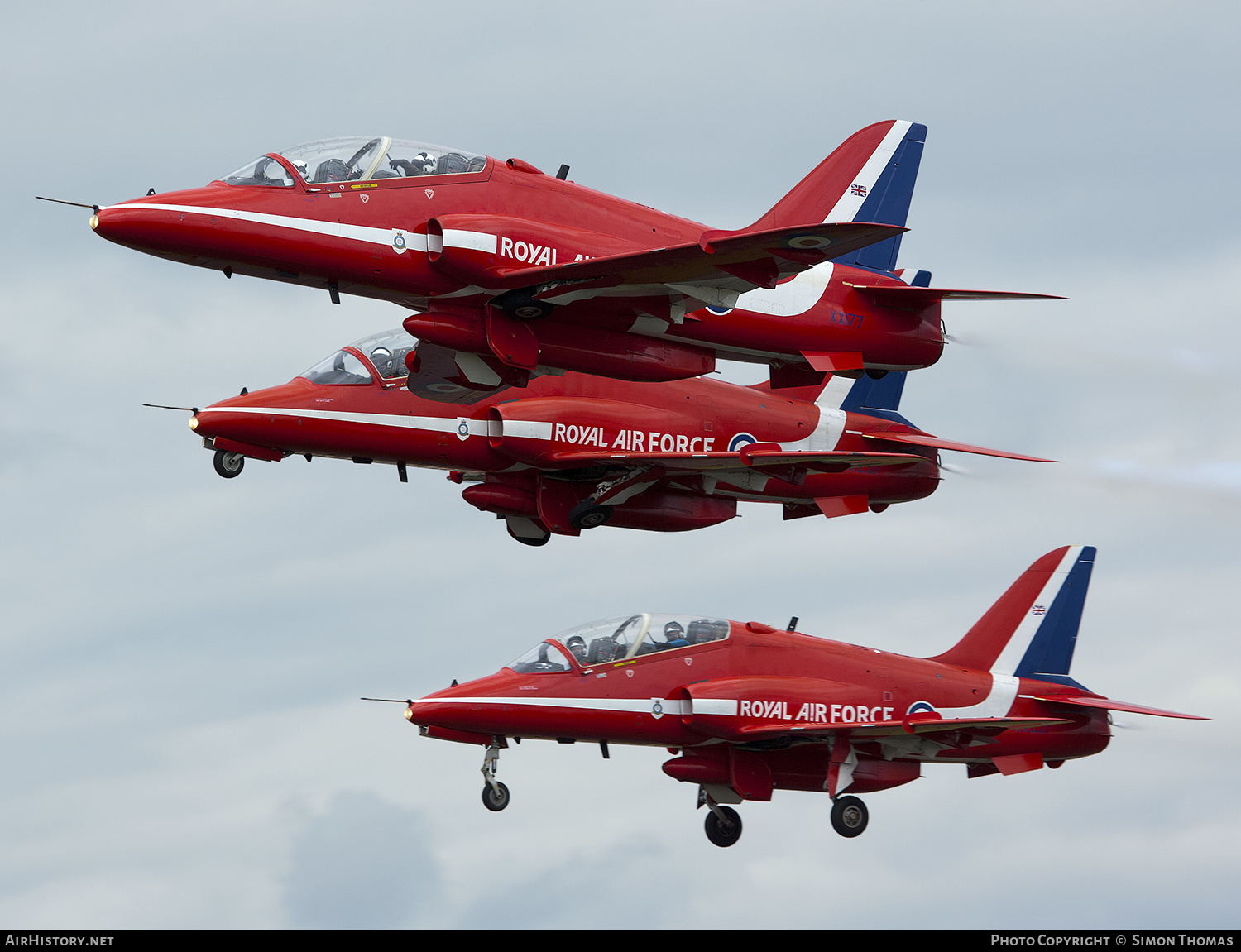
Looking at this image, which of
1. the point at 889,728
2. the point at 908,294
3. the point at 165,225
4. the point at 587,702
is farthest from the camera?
the point at 889,728

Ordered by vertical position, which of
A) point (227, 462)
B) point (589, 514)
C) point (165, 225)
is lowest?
point (589, 514)

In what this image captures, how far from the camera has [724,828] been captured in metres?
45.0

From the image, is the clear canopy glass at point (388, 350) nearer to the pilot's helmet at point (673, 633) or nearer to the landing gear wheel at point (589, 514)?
the landing gear wheel at point (589, 514)

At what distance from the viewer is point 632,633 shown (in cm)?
4319

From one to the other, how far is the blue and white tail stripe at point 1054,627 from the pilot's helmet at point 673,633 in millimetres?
8675

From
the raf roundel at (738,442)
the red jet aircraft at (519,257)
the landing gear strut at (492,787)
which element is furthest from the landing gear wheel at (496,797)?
the red jet aircraft at (519,257)

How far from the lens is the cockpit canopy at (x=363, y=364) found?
41500 mm

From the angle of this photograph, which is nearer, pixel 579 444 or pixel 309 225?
pixel 309 225

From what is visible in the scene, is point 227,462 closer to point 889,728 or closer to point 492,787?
point 492,787

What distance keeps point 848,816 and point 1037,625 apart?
28.9ft

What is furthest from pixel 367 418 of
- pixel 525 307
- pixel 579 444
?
pixel 525 307

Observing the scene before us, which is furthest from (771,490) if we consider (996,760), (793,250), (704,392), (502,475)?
(793,250)

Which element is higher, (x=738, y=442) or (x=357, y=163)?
(x=357, y=163)

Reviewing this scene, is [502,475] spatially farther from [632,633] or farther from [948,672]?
[948,672]
